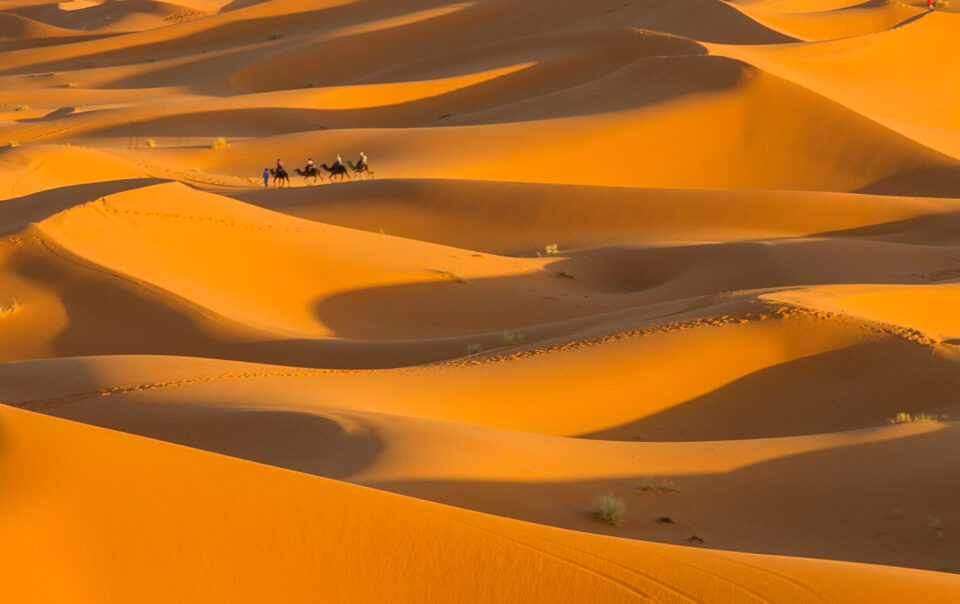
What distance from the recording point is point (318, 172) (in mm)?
28109

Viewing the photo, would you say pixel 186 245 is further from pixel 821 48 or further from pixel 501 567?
pixel 821 48

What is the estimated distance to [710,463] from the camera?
1038 centimetres

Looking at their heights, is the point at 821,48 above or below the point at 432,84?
above

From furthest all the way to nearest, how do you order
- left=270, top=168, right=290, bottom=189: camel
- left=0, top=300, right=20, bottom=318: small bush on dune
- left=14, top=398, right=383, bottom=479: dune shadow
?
left=270, top=168, right=290, bottom=189: camel
left=0, top=300, right=20, bottom=318: small bush on dune
left=14, top=398, right=383, bottom=479: dune shadow

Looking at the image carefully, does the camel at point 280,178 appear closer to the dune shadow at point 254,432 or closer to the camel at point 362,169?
→ the camel at point 362,169

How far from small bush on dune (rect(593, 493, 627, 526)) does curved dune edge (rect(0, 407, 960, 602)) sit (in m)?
2.45

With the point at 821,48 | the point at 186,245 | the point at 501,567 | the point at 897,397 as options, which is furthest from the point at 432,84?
the point at 501,567

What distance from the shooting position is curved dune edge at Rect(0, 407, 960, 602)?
16.6 ft

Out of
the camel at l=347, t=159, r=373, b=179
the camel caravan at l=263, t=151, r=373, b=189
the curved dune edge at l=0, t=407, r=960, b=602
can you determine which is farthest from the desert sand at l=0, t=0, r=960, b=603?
the camel at l=347, t=159, r=373, b=179

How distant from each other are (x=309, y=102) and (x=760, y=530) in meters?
31.1

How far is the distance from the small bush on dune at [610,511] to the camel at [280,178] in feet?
62.6

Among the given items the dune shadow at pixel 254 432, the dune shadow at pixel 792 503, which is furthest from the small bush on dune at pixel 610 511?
the dune shadow at pixel 254 432

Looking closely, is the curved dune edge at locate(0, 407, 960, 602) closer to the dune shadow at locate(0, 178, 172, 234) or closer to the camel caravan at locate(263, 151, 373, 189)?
the dune shadow at locate(0, 178, 172, 234)

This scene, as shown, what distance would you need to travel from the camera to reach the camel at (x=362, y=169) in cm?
2841
